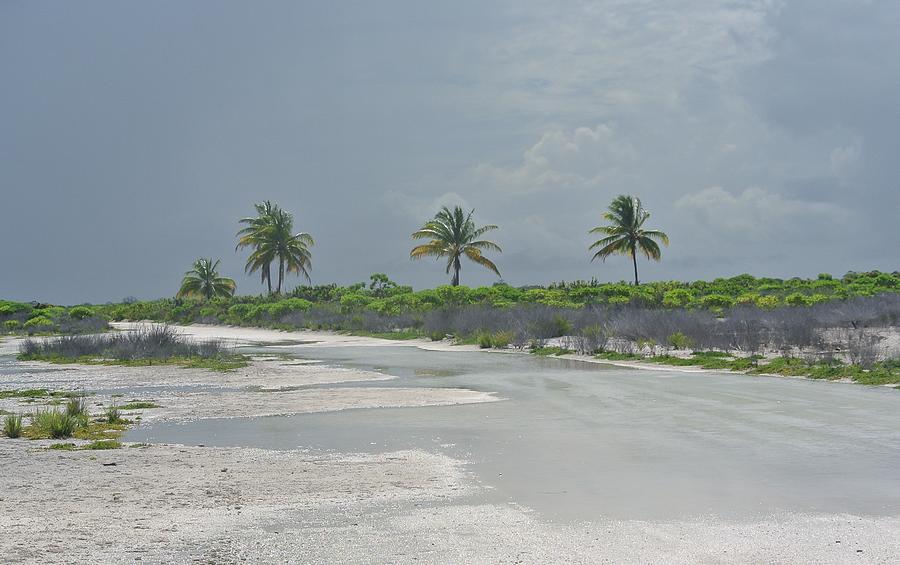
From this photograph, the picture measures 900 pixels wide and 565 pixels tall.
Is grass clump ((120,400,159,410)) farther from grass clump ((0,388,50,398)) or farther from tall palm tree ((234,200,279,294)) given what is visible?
tall palm tree ((234,200,279,294))

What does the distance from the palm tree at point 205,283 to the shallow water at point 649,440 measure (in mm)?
74039

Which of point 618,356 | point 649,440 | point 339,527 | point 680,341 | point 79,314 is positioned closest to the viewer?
point 339,527

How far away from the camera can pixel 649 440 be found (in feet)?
37.3

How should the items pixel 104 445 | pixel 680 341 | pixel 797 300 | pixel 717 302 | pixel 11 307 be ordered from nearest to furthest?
1. pixel 104 445
2. pixel 680 341
3. pixel 797 300
4. pixel 717 302
5. pixel 11 307

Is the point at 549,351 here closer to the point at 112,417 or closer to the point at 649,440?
the point at 112,417

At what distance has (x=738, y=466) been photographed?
9523 millimetres

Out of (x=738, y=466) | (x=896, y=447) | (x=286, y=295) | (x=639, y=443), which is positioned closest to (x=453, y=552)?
(x=738, y=466)

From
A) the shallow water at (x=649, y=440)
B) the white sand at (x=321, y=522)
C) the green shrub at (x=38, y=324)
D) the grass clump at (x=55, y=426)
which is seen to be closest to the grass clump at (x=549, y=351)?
the shallow water at (x=649, y=440)

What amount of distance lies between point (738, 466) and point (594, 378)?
1095 centimetres

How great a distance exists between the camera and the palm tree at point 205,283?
9006 centimetres

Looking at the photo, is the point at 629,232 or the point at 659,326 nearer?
the point at 659,326

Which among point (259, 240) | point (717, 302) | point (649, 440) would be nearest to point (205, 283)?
point (259, 240)

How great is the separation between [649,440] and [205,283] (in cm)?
8347

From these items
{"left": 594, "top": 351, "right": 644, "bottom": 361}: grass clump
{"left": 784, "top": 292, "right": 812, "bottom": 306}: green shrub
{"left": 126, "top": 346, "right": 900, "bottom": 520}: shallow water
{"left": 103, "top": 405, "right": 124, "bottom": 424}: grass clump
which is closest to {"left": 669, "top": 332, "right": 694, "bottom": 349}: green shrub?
{"left": 594, "top": 351, "right": 644, "bottom": 361}: grass clump
